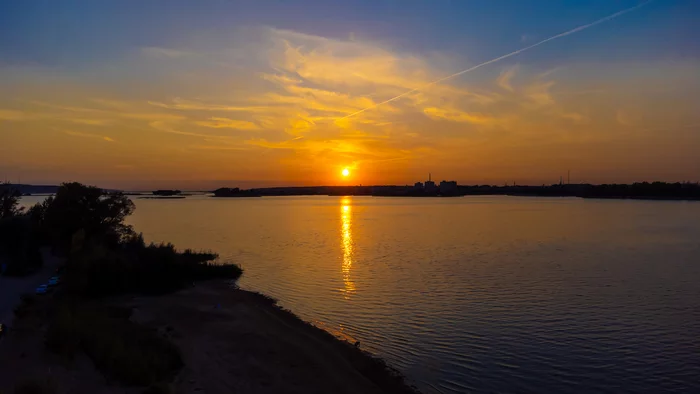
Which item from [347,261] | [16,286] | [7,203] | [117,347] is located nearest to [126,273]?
[16,286]

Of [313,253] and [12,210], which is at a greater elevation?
[12,210]

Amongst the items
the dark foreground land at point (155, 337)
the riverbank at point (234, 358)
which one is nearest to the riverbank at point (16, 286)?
the dark foreground land at point (155, 337)

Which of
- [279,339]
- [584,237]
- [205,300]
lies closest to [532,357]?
[279,339]

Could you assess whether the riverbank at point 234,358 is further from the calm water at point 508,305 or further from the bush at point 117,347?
the calm water at point 508,305

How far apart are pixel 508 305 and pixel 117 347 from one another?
15.2m

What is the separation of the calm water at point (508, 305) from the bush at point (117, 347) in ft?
20.5

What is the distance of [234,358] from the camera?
43.5ft

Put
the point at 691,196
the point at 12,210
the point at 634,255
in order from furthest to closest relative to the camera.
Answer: the point at 691,196 < the point at 12,210 < the point at 634,255

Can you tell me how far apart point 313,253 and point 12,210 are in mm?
25869

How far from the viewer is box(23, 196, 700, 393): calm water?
44.4 feet

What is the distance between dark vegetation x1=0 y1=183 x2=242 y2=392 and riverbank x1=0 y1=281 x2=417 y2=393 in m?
0.42

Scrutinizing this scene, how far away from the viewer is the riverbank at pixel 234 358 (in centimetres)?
1018

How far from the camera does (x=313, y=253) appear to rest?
38750mm

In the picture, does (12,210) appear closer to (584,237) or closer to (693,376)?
(693,376)
